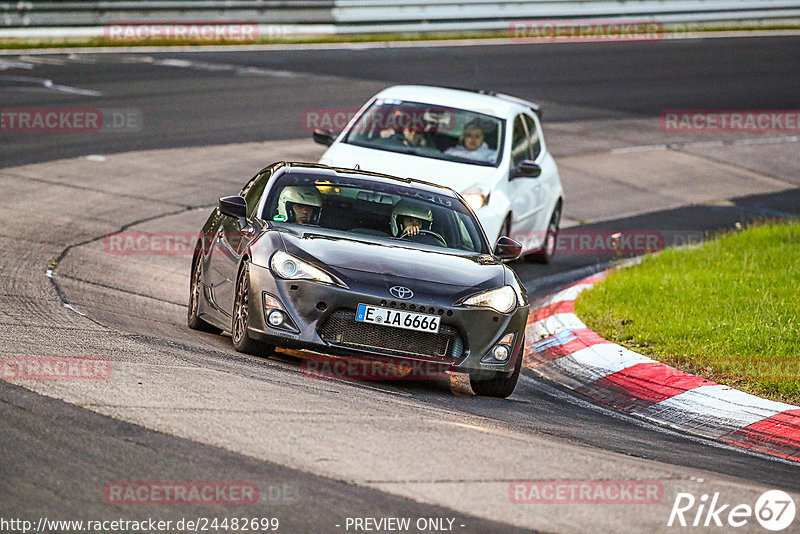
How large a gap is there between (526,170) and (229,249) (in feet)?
15.5

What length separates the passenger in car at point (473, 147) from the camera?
510 inches

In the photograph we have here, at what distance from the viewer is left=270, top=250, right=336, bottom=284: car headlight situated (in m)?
7.85

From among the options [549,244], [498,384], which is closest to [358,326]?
[498,384]

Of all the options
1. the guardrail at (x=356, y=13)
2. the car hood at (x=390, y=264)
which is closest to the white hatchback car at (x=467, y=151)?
the car hood at (x=390, y=264)

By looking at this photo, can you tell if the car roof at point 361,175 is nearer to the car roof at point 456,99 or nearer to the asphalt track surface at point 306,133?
the asphalt track surface at point 306,133

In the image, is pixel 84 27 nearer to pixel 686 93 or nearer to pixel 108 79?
pixel 108 79

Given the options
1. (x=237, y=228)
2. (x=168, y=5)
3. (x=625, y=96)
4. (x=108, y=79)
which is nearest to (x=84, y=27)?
(x=168, y=5)

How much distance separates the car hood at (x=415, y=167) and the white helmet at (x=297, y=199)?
9.84 feet

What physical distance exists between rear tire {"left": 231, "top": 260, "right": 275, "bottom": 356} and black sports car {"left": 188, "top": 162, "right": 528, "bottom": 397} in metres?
0.01

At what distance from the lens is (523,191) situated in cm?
1312

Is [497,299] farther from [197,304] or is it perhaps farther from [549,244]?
[549,244]

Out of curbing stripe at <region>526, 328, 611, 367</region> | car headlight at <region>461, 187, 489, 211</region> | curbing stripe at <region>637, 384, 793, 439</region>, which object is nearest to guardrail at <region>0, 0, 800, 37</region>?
car headlight at <region>461, 187, 489, 211</region>

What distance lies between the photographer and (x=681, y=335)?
10.1 meters

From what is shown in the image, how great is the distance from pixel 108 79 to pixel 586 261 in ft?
34.6
